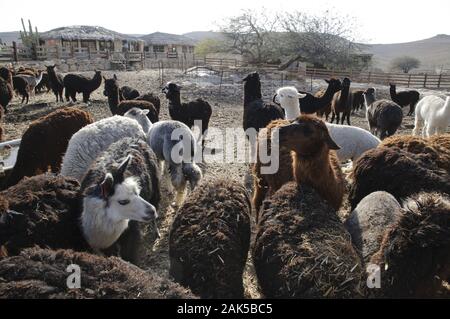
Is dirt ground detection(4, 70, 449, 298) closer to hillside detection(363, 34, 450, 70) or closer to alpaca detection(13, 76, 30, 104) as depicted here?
alpaca detection(13, 76, 30, 104)

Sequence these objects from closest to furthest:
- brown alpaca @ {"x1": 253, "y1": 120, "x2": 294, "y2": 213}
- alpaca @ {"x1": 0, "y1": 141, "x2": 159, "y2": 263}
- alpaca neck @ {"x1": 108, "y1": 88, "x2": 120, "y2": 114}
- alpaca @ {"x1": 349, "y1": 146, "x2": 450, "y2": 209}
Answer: alpaca @ {"x1": 0, "y1": 141, "x2": 159, "y2": 263}
alpaca @ {"x1": 349, "y1": 146, "x2": 450, "y2": 209}
brown alpaca @ {"x1": 253, "y1": 120, "x2": 294, "y2": 213}
alpaca neck @ {"x1": 108, "y1": 88, "x2": 120, "y2": 114}

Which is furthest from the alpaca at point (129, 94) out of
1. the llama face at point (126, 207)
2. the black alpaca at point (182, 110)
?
the llama face at point (126, 207)

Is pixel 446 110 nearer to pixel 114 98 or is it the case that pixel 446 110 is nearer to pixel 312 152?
pixel 312 152

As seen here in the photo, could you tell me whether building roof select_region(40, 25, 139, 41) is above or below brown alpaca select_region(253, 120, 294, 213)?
above

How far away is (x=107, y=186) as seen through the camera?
10.7 feet

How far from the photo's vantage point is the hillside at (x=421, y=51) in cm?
7169

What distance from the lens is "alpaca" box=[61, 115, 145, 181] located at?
464 centimetres

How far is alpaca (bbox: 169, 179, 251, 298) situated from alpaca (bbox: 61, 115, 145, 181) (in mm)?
1806

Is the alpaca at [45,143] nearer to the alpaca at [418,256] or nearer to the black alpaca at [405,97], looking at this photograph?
the alpaca at [418,256]

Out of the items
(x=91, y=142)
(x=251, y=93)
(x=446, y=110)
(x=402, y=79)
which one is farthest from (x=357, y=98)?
(x=91, y=142)

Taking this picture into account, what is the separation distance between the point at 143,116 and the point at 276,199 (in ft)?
13.3

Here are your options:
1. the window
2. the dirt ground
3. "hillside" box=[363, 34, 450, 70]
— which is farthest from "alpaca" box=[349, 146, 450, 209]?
"hillside" box=[363, 34, 450, 70]

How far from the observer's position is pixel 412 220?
2.82 metres
